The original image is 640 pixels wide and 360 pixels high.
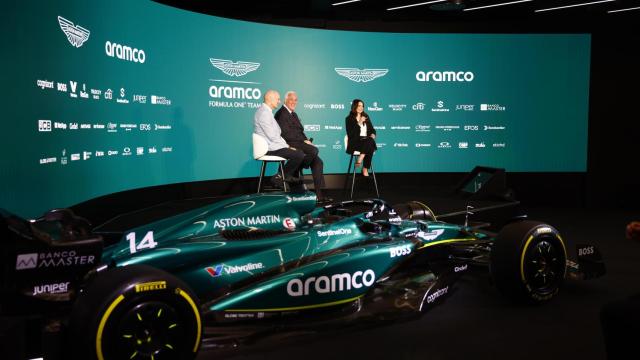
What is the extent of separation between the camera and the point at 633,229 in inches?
77.8

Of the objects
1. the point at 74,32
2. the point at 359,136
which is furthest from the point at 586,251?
the point at 359,136

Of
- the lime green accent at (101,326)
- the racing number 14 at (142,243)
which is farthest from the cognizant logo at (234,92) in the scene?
the lime green accent at (101,326)

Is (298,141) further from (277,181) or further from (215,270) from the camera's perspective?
(215,270)

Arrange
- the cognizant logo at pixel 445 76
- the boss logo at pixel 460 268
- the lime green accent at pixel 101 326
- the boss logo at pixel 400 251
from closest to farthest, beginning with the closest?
the lime green accent at pixel 101 326, the boss logo at pixel 400 251, the boss logo at pixel 460 268, the cognizant logo at pixel 445 76

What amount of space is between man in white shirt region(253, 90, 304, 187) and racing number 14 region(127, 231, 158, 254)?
142 inches

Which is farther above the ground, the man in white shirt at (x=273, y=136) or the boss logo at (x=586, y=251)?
the man in white shirt at (x=273, y=136)

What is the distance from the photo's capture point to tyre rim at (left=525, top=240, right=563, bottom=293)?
347 cm

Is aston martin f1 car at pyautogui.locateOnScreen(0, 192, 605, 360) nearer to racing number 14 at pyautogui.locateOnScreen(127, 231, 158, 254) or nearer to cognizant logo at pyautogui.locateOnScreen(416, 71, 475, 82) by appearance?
racing number 14 at pyautogui.locateOnScreen(127, 231, 158, 254)

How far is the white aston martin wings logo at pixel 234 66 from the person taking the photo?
889cm

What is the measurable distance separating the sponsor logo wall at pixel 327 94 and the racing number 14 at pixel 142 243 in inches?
132

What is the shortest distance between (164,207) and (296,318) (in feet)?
16.9

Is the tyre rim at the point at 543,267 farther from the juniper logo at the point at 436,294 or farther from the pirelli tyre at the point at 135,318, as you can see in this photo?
the pirelli tyre at the point at 135,318

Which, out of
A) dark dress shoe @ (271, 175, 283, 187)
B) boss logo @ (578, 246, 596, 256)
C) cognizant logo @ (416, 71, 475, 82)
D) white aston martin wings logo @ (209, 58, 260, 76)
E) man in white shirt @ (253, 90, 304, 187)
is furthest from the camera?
cognizant logo @ (416, 71, 475, 82)

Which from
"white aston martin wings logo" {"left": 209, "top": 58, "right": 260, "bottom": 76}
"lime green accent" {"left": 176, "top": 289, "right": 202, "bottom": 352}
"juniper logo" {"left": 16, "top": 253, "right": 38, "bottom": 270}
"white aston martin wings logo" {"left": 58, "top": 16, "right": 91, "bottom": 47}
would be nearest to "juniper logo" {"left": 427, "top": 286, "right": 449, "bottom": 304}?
"lime green accent" {"left": 176, "top": 289, "right": 202, "bottom": 352}
